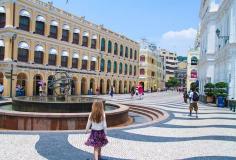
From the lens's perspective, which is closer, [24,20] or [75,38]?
[24,20]

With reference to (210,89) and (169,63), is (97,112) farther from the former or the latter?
(169,63)

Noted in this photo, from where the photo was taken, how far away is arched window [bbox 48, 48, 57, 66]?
41031mm

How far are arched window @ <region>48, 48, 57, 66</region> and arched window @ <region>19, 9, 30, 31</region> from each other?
16.6 feet

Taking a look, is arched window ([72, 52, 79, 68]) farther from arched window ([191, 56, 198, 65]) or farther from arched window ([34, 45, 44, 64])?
arched window ([191, 56, 198, 65])

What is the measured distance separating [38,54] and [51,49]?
8.25 ft

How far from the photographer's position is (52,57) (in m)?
41.5

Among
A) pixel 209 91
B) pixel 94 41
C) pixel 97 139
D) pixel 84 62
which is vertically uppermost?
pixel 94 41

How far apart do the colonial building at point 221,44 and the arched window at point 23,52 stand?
2162 centimetres

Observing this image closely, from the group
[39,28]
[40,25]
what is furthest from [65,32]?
[39,28]

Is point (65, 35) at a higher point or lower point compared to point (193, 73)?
higher

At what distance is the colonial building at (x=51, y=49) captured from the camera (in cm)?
3475

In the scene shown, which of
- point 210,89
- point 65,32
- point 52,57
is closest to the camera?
point 210,89

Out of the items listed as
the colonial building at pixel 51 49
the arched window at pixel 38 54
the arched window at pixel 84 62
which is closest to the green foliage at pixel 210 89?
the colonial building at pixel 51 49

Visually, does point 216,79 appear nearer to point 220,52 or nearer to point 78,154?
point 220,52
